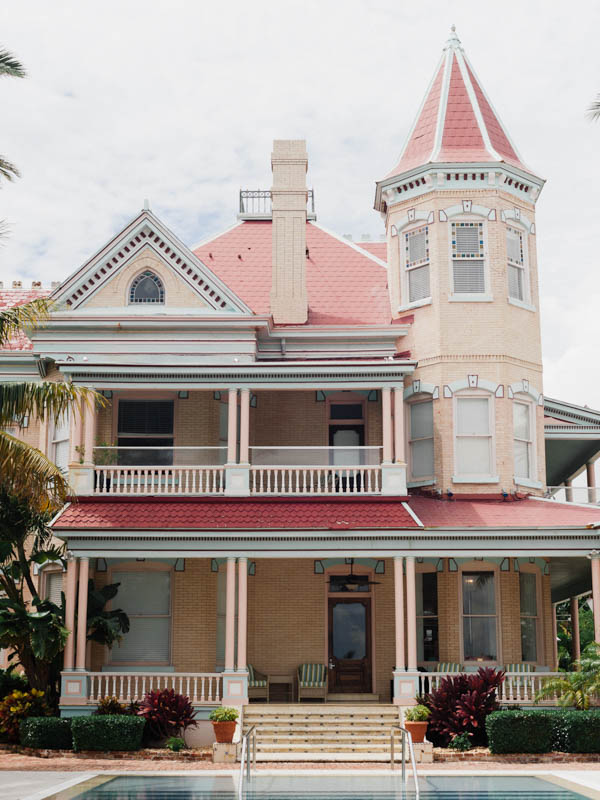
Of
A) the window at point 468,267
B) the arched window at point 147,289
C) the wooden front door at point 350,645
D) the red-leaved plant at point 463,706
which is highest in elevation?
the window at point 468,267

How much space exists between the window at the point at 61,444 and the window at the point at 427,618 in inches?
357

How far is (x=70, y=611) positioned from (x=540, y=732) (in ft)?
32.3

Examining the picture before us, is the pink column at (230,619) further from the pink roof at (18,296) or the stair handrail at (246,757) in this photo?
the pink roof at (18,296)

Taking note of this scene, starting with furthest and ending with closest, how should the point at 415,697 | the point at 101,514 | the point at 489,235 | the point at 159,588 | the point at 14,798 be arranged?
1. the point at 489,235
2. the point at 159,588
3. the point at 101,514
4. the point at 415,697
5. the point at 14,798

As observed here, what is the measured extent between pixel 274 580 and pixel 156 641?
3.12 m

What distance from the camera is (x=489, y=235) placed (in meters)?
27.2

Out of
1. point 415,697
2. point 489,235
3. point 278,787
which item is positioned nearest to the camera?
point 278,787

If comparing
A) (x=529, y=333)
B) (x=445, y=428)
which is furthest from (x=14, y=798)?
(x=529, y=333)

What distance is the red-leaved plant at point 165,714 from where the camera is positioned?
2130 cm

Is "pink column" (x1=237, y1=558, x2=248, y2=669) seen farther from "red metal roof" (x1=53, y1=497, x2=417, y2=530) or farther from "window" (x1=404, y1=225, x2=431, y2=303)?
"window" (x1=404, y1=225, x2=431, y2=303)

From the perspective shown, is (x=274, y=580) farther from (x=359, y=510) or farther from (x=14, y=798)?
(x=14, y=798)

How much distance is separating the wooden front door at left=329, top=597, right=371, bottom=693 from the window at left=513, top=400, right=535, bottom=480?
16.5 feet

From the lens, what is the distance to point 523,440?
26875 mm

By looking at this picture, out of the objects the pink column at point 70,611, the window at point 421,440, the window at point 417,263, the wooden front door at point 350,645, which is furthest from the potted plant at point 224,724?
the window at point 417,263
